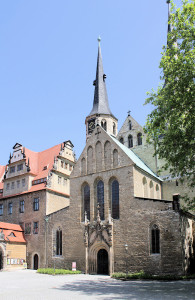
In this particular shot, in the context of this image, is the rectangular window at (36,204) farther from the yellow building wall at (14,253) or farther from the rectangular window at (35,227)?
the yellow building wall at (14,253)

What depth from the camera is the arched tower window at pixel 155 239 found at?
26250mm

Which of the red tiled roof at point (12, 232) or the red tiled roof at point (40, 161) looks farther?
the red tiled roof at point (40, 161)

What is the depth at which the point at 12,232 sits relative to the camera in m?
35.2

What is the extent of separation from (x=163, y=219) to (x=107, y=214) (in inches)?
243

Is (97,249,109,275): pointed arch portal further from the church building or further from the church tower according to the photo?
the church tower

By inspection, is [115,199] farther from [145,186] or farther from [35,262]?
[35,262]

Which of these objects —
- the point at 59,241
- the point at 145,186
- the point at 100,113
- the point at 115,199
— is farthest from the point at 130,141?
the point at 59,241

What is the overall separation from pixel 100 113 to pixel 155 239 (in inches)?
957

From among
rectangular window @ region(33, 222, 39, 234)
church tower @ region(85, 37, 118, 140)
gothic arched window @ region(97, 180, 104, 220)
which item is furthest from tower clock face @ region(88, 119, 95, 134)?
rectangular window @ region(33, 222, 39, 234)

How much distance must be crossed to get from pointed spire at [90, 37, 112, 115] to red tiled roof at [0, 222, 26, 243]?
19.9 meters

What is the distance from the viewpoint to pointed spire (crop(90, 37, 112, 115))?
47.4 meters

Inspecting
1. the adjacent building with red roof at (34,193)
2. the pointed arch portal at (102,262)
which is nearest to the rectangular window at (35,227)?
the adjacent building with red roof at (34,193)

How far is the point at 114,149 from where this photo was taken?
31.9 meters

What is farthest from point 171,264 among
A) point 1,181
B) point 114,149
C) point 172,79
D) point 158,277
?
point 1,181
